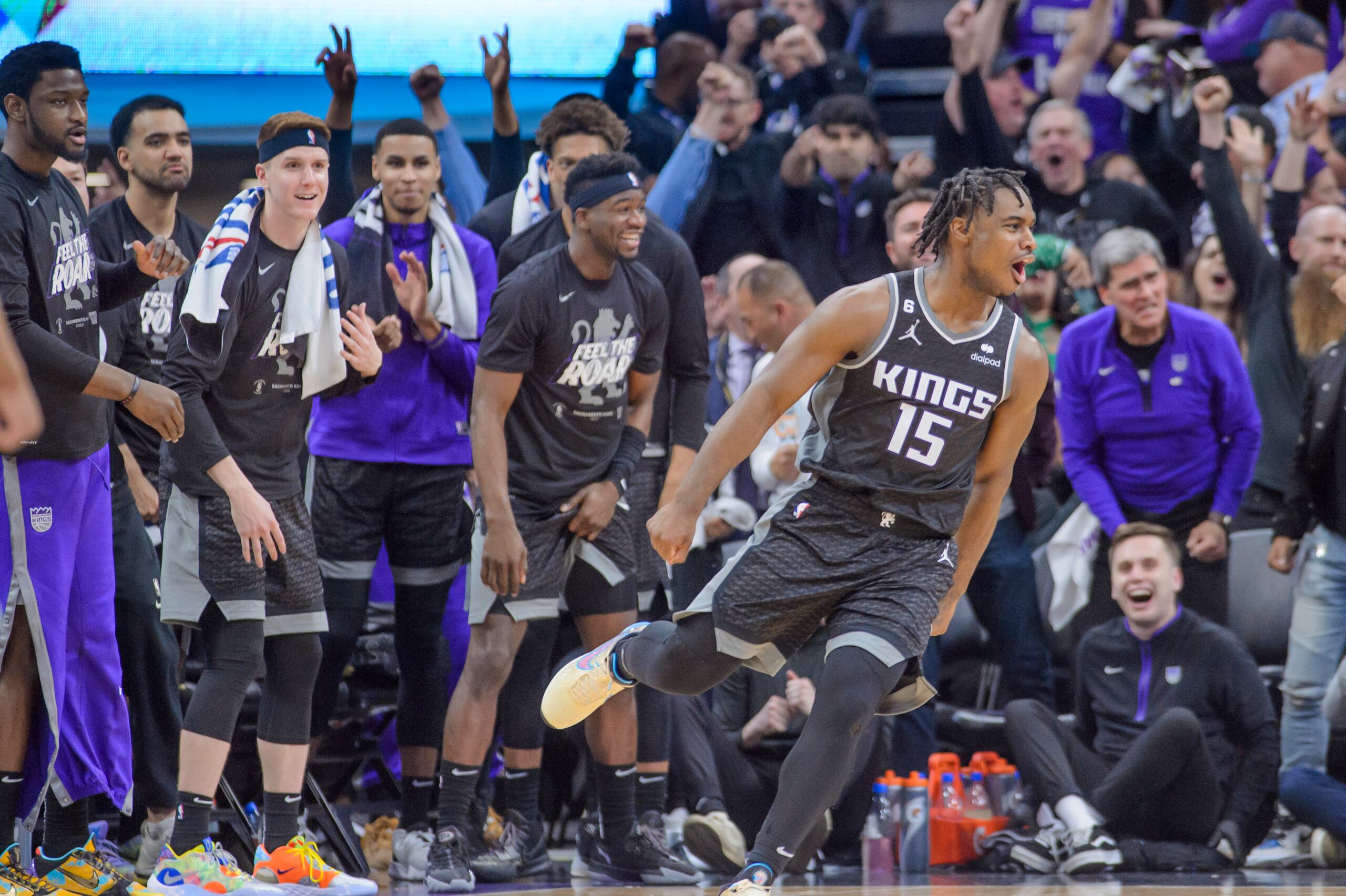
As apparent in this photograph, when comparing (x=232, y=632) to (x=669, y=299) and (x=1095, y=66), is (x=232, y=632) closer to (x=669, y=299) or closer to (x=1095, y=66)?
(x=669, y=299)

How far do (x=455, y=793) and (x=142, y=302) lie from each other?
2166 mm

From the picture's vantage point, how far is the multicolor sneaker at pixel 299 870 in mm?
4809

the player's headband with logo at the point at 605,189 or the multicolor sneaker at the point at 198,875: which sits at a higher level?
the player's headband with logo at the point at 605,189

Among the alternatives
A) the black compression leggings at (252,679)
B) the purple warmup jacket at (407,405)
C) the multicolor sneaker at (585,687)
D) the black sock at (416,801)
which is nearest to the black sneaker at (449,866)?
the black sock at (416,801)

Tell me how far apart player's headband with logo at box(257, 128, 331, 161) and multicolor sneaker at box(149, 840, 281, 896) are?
2148 mm

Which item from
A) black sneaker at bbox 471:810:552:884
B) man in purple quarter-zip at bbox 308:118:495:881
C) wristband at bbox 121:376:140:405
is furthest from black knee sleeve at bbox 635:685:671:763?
wristband at bbox 121:376:140:405

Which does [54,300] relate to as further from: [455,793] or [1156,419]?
[1156,419]

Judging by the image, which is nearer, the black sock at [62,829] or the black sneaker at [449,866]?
the black sock at [62,829]

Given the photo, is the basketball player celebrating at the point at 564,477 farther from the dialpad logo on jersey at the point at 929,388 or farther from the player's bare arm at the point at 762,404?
the dialpad logo on jersey at the point at 929,388

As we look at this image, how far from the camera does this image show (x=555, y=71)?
9.68 m

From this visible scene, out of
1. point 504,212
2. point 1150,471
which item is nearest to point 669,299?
point 504,212

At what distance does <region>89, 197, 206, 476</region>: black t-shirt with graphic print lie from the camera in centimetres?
569

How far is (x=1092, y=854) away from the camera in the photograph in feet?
19.2

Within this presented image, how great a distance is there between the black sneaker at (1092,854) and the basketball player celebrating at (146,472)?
3.22 m
